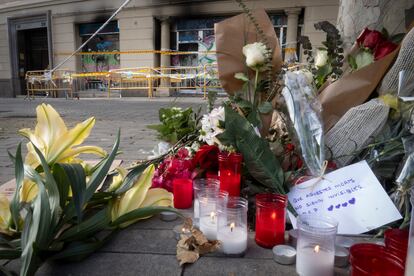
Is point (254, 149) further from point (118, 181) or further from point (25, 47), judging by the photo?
point (25, 47)

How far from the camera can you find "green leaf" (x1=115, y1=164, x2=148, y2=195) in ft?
4.00

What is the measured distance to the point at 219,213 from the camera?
1.10 m

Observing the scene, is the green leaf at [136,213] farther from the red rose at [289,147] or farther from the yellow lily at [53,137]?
the red rose at [289,147]

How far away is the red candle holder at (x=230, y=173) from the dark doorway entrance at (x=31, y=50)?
1655cm

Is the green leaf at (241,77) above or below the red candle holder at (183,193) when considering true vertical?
above

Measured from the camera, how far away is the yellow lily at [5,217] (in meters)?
1.05

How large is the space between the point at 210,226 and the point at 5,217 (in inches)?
26.4

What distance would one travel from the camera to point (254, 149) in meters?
1.23

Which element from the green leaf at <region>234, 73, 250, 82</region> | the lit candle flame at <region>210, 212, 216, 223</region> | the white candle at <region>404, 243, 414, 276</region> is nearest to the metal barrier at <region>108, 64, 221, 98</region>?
the green leaf at <region>234, 73, 250, 82</region>

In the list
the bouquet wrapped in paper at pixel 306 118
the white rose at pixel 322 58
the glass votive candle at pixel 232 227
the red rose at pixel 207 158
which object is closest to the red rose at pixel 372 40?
the white rose at pixel 322 58

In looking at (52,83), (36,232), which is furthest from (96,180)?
(52,83)

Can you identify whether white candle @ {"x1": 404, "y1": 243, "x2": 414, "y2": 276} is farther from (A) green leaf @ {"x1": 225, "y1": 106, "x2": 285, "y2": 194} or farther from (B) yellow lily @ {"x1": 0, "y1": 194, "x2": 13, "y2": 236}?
(B) yellow lily @ {"x1": 0, "y1": 194, "x2": 13, "y2": 236}

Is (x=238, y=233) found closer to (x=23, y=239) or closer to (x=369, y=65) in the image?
(x=23, y=239)

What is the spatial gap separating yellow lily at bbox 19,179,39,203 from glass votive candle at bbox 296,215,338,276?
905 mm
